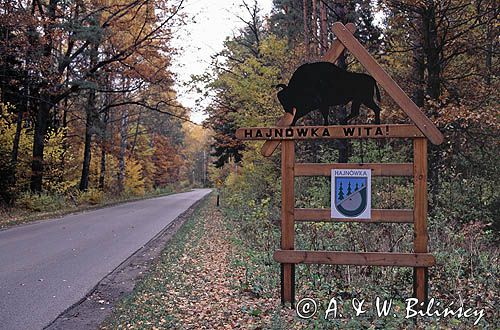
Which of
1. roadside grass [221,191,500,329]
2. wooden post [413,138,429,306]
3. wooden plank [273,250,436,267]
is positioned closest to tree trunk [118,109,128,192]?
roadside grass [221,191,500,329]

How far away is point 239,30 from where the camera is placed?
102 ft

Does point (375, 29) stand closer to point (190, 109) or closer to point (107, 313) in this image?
point (107, 313)

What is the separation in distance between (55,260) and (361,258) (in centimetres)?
753

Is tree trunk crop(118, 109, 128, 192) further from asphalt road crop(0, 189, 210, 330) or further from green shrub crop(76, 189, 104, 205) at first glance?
asphalt road crop(0, 189, 210, 330)

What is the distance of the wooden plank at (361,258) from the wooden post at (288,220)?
0.46ft

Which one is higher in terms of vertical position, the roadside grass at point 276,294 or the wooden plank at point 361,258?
the wooden plank at point 361,258

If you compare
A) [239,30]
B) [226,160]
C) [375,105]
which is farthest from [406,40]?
[226,160]

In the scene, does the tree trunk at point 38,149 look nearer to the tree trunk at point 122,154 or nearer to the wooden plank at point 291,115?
the tree trunk at point 122,154

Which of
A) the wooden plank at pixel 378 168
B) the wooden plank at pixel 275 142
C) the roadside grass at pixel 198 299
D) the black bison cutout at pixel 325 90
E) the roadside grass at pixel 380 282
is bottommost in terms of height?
the roadside grass at pixel 198 299

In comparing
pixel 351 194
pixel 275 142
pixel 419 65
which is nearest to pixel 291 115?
pixel 275 142

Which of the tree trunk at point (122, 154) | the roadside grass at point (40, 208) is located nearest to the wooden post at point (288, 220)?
the roadside grass at point (40, 208)

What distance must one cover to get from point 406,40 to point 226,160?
2527 centimetres

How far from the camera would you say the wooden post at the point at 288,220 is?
718 centimetres

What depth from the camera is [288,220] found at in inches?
283
